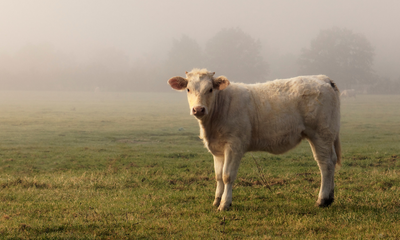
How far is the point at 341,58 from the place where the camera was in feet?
266

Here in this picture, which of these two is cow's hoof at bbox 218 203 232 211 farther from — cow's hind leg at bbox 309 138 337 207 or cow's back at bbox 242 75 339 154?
cow's hind leg at bbox 309 138 337 207

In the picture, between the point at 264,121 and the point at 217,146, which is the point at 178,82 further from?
the point at 264,121

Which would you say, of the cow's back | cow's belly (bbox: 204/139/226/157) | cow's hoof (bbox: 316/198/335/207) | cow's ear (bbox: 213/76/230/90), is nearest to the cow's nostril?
cow's ear (bbox: 213/76/230/90)

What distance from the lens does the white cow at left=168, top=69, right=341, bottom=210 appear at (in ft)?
24.4

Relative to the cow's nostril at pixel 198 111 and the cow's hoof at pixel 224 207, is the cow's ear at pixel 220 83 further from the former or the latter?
the cow's hoof at pixel 224 207

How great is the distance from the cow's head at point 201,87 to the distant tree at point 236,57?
73.0 metres

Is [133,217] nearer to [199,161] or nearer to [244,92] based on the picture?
[244,92]

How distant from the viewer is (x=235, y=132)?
293 inches

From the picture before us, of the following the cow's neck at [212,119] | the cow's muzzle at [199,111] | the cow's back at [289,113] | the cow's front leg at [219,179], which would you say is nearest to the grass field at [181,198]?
the cow's front leg at [219,179]

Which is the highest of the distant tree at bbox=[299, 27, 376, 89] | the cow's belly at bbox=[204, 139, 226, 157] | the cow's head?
the distant tree at bbox=[299, 27, 376, 89]

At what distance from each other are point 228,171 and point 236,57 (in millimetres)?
77671

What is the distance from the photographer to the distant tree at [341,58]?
80.1 meters

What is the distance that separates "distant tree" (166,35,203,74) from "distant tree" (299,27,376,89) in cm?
2371

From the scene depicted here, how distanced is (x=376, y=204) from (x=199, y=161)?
24.2ft
